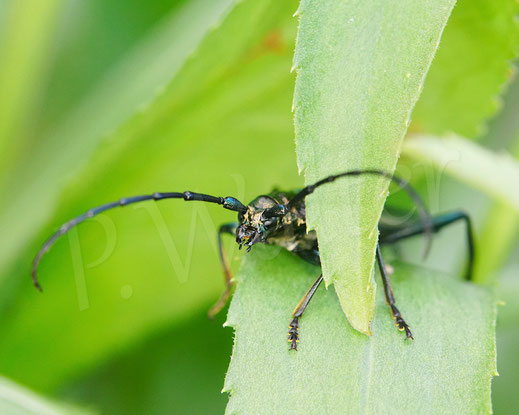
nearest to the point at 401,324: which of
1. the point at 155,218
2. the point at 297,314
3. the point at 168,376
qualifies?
the point at 297,314

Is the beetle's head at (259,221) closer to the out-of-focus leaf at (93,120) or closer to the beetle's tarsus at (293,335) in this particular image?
the beetle's tarsus at (293,335)

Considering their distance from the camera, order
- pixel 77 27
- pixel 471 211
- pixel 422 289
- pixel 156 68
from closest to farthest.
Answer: pixel 422 289 → pixel 156 68 → pixel 471 211 → pixel 77 27

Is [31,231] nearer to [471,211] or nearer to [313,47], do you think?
[313,47]

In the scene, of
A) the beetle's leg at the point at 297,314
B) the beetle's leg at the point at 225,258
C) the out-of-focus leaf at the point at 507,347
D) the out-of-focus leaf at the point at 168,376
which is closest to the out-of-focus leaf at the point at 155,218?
the out-of-focus leaf at the point at 168,376

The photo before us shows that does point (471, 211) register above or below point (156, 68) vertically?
below

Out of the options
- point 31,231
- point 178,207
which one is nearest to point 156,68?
point 178,207

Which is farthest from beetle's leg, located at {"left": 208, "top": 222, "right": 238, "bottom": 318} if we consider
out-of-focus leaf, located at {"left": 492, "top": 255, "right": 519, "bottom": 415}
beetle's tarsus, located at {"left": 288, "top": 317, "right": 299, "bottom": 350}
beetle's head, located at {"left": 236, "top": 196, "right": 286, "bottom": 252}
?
out-of-focus leaf, located at {"left": 492, "top": 255, "right": 519, "bottom": 415}

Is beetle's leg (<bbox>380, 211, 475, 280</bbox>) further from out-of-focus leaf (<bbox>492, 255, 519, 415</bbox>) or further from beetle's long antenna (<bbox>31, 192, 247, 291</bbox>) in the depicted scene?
beetle's long antenna (<bbox>31, 192, 247, 291</bbox>)
